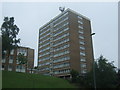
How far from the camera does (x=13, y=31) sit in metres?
47.6

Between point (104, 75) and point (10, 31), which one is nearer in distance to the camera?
point (104, 75)

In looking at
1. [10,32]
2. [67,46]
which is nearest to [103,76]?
[10,32]

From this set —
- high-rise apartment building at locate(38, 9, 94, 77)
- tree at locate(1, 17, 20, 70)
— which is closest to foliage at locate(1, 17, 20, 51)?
tree at locate(1, 17, 20, 70)

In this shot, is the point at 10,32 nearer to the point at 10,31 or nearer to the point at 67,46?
the point at 10,31

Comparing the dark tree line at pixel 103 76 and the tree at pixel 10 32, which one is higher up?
the tree at pixel 10 32

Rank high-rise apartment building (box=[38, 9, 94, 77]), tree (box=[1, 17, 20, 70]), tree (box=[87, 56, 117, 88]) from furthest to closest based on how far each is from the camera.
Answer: high-rise apartment building (box=[38, 9, 94, 77]) → tree (box=[1, 17, 20, 70]) → tree (box=[87, 56, 117, 88])

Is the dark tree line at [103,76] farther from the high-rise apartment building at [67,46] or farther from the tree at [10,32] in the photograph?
the high-rise apartment building at [67,46]

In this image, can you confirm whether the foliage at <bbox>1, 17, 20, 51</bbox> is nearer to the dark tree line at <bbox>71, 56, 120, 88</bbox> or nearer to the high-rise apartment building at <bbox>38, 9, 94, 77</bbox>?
the dark tree line at <bbox>71, 56, 120, 88</bbox>

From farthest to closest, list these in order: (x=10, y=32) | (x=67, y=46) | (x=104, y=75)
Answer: (x=67, y=46) → (x=10, y=32) → (x=104, y=75)

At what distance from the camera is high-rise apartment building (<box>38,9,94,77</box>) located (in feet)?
242

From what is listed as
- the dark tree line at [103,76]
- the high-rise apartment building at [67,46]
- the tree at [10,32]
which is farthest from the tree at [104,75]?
the high-rise apartment building at [67,46]

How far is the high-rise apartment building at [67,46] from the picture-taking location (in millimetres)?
73750

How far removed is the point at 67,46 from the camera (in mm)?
75875

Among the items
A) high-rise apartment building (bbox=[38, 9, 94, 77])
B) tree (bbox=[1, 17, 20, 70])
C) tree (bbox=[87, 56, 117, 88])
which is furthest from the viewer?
high-rise apartment building (bbox=[38, 9, 94, 77])
